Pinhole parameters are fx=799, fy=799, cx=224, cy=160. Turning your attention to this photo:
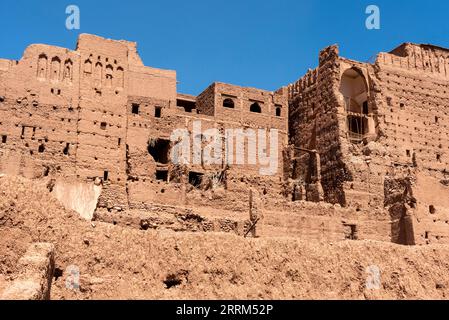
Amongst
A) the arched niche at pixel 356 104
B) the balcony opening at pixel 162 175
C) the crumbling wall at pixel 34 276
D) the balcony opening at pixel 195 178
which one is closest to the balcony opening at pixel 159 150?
the balcony opening at pixel 162 175

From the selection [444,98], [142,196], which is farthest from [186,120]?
[444,98]

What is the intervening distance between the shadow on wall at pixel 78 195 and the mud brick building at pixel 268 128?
0.29 m

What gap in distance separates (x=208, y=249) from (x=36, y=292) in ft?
20.8

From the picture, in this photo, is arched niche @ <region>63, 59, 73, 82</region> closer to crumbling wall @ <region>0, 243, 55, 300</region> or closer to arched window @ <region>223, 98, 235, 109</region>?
arched window @ <region>223, 98, 235, 109</region>

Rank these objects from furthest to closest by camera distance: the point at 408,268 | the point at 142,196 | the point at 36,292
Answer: the point at 142,196 → the point at 408,268 → the point at 36,292

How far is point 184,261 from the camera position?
20.9 meters

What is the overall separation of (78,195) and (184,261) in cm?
1151

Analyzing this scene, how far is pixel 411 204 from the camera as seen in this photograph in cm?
3481

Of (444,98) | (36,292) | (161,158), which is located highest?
(444,98)

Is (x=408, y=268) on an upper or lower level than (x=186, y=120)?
lower

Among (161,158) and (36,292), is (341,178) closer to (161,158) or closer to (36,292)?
(161,158)

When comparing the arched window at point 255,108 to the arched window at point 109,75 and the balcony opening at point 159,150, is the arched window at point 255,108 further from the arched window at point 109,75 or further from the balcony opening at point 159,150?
the arched window at point 109,75

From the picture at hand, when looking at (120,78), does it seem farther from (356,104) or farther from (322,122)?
(356,104)

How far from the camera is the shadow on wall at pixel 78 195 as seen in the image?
30.6 metres
